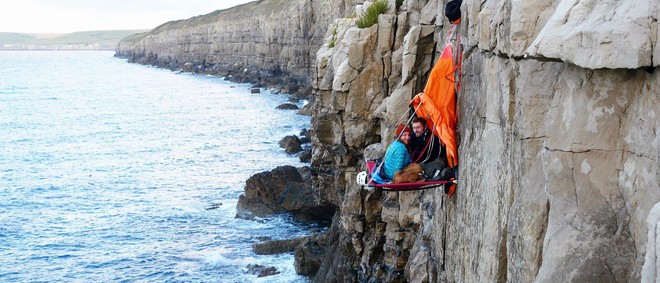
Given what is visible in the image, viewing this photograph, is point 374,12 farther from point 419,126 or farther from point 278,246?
point 419,126

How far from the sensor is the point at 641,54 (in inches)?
295

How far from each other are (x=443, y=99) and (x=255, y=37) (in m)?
125

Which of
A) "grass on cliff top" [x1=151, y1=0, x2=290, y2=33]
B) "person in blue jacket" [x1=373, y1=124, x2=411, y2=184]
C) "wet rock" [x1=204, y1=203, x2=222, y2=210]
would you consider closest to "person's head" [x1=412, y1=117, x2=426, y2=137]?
"person in blue jacket" [x1=373, y1=124, x2=411, y2=184]

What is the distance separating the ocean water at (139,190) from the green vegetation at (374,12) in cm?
1066

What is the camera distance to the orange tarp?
14.9 m

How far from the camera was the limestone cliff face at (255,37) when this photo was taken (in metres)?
107

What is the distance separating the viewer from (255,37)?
137875 millimetres

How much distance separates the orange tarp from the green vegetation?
1341 cm

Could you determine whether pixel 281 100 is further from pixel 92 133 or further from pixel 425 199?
pixel 425 199

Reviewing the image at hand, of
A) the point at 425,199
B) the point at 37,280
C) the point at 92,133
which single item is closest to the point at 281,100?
the point at 92,133

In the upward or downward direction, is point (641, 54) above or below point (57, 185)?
above

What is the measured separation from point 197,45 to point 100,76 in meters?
23.6

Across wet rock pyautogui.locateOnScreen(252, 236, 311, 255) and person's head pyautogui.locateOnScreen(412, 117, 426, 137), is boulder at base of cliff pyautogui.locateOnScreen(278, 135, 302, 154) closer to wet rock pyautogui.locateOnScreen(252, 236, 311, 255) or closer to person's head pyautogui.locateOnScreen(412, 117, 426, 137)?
wet rock pyautogui.locateOnScreen(252, 236, 311, 255)

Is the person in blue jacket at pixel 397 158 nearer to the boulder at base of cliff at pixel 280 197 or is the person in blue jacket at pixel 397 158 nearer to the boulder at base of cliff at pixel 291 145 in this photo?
the boulder at base of cliff at pixel 280 197
